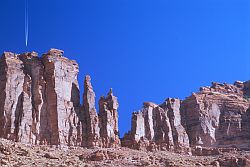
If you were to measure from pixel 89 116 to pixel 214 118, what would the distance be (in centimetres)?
2951

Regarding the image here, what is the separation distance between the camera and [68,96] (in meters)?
94.9

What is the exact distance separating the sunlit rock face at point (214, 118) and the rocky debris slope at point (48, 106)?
19311mm

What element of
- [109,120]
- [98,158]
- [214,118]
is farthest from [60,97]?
[214,118]

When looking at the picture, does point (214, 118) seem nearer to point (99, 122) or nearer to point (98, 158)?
point (99, 122)

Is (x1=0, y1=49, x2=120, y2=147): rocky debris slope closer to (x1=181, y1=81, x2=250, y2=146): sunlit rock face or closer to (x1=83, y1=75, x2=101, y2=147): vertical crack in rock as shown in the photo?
(x1=83, y1=75, x2=101, y2=147): vertical crack in rock

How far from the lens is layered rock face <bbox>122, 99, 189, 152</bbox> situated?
102 meters

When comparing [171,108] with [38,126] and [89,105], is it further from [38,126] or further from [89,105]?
[38,126]

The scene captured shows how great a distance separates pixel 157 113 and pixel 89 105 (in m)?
17.8

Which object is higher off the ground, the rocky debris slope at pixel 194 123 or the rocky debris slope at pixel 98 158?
the rocky debris slope at pixel 194 123

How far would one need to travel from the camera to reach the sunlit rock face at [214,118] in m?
113

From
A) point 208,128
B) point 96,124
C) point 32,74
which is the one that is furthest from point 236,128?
point 32,74

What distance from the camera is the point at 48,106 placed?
300ft

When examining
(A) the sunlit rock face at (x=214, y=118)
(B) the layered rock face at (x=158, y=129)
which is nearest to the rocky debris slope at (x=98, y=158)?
(B) the layered rock face at (x=158, y=129)

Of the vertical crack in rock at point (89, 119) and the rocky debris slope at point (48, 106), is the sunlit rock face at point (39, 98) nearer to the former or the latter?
the rocky debris slope at point (48, 106)
